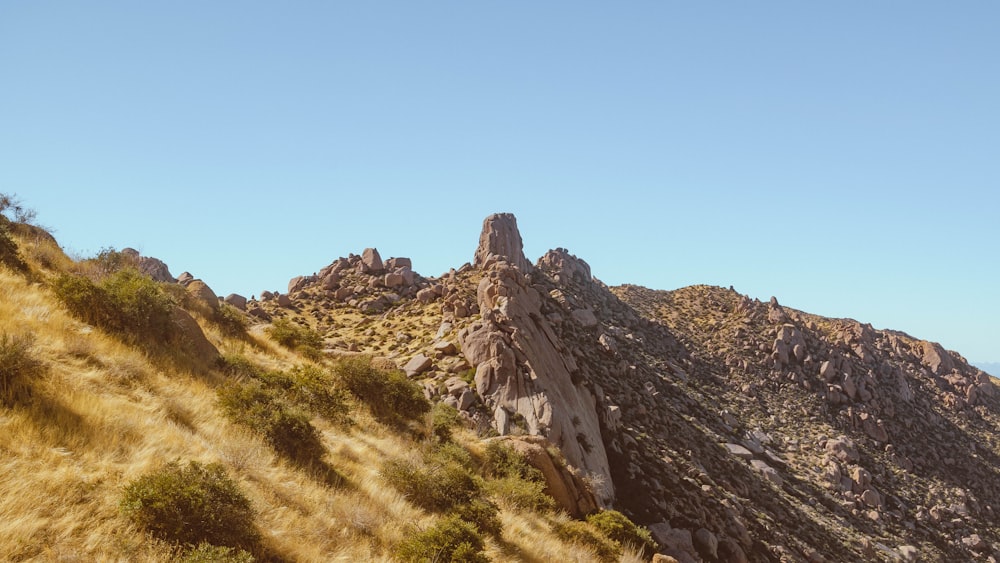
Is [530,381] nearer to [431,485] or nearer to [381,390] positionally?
[381,390]

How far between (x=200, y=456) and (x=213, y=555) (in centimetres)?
335

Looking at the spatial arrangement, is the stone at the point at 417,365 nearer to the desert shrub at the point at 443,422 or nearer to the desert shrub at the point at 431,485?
the desert shrub at the point at 443,422

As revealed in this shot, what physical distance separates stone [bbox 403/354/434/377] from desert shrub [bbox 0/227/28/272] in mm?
16680

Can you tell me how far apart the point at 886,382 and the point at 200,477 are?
75.2m

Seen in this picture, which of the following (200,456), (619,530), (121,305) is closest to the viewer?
(200,456)

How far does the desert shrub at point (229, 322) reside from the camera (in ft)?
72.2

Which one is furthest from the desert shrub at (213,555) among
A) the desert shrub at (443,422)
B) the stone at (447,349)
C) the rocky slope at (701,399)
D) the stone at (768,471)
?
the stone at (768,471)

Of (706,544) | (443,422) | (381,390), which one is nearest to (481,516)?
(443,422)

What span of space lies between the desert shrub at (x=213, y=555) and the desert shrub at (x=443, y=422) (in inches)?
445

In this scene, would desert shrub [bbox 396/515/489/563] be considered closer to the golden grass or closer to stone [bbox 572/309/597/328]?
the golden grass

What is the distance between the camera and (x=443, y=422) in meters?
19.6

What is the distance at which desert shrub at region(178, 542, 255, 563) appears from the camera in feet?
21.1

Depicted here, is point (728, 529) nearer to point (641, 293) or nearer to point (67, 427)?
point (67, 427)

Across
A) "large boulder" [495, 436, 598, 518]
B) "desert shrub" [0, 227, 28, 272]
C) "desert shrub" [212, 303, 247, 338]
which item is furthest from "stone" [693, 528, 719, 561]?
"desert shrub" [0, 227, 28, 272]
